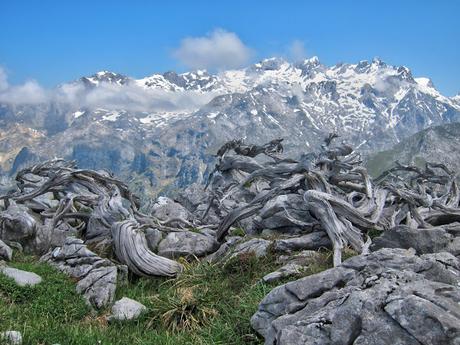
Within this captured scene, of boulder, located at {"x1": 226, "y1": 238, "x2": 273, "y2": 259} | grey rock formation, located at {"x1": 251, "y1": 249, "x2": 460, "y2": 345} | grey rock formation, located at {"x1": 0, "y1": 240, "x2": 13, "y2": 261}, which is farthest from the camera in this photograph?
grey rock formation, located at {"x1": 0, "y1": 240, "x2": 13, "y2": 261}

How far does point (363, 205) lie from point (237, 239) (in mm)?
4452

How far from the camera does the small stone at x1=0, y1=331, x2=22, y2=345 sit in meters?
9.25

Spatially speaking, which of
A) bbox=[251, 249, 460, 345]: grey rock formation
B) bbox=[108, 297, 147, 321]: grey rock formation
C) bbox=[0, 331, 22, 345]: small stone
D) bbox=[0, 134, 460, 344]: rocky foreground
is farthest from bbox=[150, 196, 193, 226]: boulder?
bbox=[251, 249, 460, 345]: grey rock formation

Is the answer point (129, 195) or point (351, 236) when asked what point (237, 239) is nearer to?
point (351, 236)

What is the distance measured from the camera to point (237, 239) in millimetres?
16797

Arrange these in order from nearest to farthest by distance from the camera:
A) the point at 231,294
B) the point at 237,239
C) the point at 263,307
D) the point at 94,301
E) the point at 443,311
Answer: the point at 443,311 → the point at 263,307 → the point at 231,294 → the point at 94,301 → the point at 237,239

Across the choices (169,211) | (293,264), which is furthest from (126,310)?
(169,211)

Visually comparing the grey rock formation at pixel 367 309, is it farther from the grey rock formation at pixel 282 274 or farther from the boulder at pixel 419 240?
the boulder at pixel 419 240

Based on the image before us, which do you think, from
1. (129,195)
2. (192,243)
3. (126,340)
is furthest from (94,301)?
(129,195)

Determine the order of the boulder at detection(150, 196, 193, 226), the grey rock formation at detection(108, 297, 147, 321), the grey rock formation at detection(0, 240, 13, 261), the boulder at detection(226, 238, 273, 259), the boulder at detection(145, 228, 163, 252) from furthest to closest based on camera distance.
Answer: the boulder at detection(150, 196, 193, 226) → the boulder at detection(145, 228, 163, 252) → the grey rock formation at detection(0, 240, 13, 261) → the boulder at detection(226, 238, 273, 259) → the grey rock formation at detection(108, 297, 147, 321)

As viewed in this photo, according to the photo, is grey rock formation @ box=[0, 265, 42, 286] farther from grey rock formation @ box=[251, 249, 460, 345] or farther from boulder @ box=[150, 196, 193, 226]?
boulder @ box=[150, 196, 193, 226]

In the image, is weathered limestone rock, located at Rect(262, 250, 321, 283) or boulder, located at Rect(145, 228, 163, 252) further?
boulder, located at Rect(145, 228, 163, 252)

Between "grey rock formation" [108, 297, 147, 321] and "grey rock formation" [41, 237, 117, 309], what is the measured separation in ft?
3.49

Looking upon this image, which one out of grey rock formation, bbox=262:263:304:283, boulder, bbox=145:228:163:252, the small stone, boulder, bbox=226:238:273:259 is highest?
boulder, bbox=226:238:273:259
